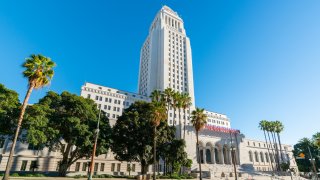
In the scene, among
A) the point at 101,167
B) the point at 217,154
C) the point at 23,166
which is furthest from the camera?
the point at 217,154

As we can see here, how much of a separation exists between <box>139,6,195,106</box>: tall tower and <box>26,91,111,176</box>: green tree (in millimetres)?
66211

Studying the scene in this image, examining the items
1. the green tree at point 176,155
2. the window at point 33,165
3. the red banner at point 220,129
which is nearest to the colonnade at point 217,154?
the red banner at point 220,129

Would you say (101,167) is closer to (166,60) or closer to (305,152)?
(166,60)

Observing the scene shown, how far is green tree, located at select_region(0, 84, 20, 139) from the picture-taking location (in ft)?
91.4

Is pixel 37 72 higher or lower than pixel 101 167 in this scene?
higher

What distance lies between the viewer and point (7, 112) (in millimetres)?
28547

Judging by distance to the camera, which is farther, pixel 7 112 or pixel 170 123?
pixel 170 123

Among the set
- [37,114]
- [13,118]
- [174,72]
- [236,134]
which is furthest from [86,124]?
[174,72]

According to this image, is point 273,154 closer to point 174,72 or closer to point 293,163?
point 293,163

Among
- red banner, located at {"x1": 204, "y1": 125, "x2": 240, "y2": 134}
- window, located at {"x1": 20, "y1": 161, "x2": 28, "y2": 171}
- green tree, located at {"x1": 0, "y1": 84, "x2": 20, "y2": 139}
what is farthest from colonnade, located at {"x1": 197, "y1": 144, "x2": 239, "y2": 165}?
green tree, located at {"x1": 0, "y1": 84, "x2": 20, "y2": 139}

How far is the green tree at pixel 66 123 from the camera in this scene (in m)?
29.6

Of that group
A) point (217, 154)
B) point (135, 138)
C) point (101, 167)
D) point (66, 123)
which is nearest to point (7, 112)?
point (66, 123)

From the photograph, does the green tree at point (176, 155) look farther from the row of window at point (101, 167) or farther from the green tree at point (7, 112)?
the green tree at point (7, 112)

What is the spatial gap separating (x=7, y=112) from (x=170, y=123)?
2845 inches
